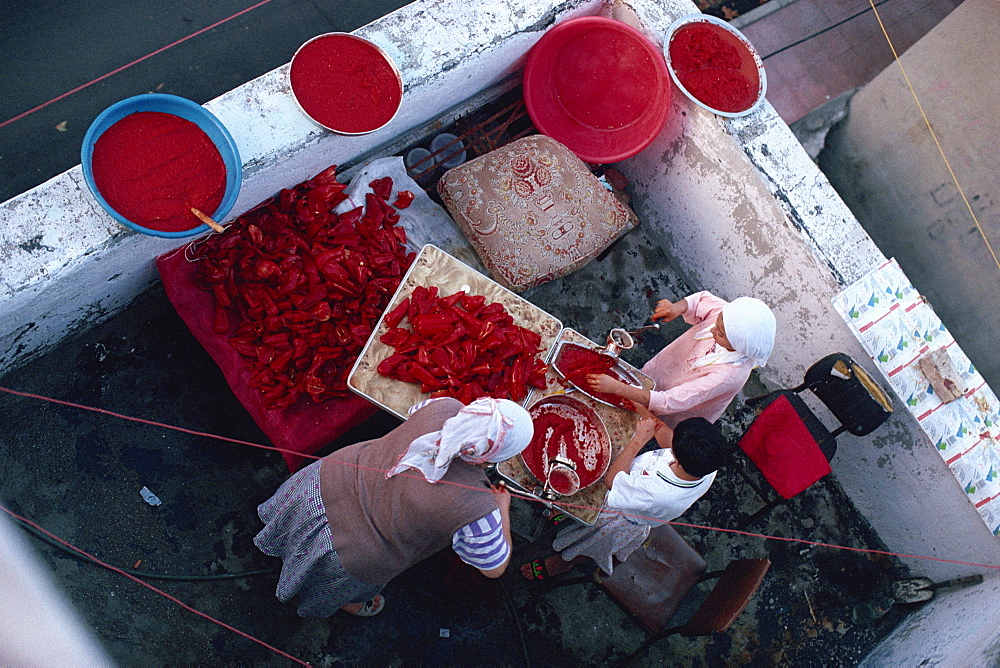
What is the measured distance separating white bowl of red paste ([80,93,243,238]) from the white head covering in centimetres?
128

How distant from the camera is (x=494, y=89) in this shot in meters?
4.04

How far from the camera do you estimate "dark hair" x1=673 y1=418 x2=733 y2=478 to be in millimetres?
2584

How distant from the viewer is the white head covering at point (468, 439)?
2.35m

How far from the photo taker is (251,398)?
3.20 meters

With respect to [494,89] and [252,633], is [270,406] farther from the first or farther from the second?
[494,89]

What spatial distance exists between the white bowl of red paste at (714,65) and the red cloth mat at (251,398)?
244 centimetres

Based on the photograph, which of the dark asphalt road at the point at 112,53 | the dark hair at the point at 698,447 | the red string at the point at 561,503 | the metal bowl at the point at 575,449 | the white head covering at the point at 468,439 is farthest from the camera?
the dark asphalt road at the point at 112,53

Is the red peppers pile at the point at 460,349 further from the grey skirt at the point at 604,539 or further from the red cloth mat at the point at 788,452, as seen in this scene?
the red cloth mat at the point at 788,452

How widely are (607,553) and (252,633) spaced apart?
178 centimetres

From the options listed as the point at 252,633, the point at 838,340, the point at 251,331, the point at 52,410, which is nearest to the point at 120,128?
the point at 251,331

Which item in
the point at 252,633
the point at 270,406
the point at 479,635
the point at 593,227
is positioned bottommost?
the point at 479,635

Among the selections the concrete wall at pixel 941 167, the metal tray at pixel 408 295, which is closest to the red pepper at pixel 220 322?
the metal tray at pixel 408 295

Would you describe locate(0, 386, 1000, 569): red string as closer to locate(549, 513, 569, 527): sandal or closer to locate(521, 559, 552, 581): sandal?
locate(549, 513, 569, 527): sandal

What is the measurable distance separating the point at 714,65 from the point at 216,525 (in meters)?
3.62
